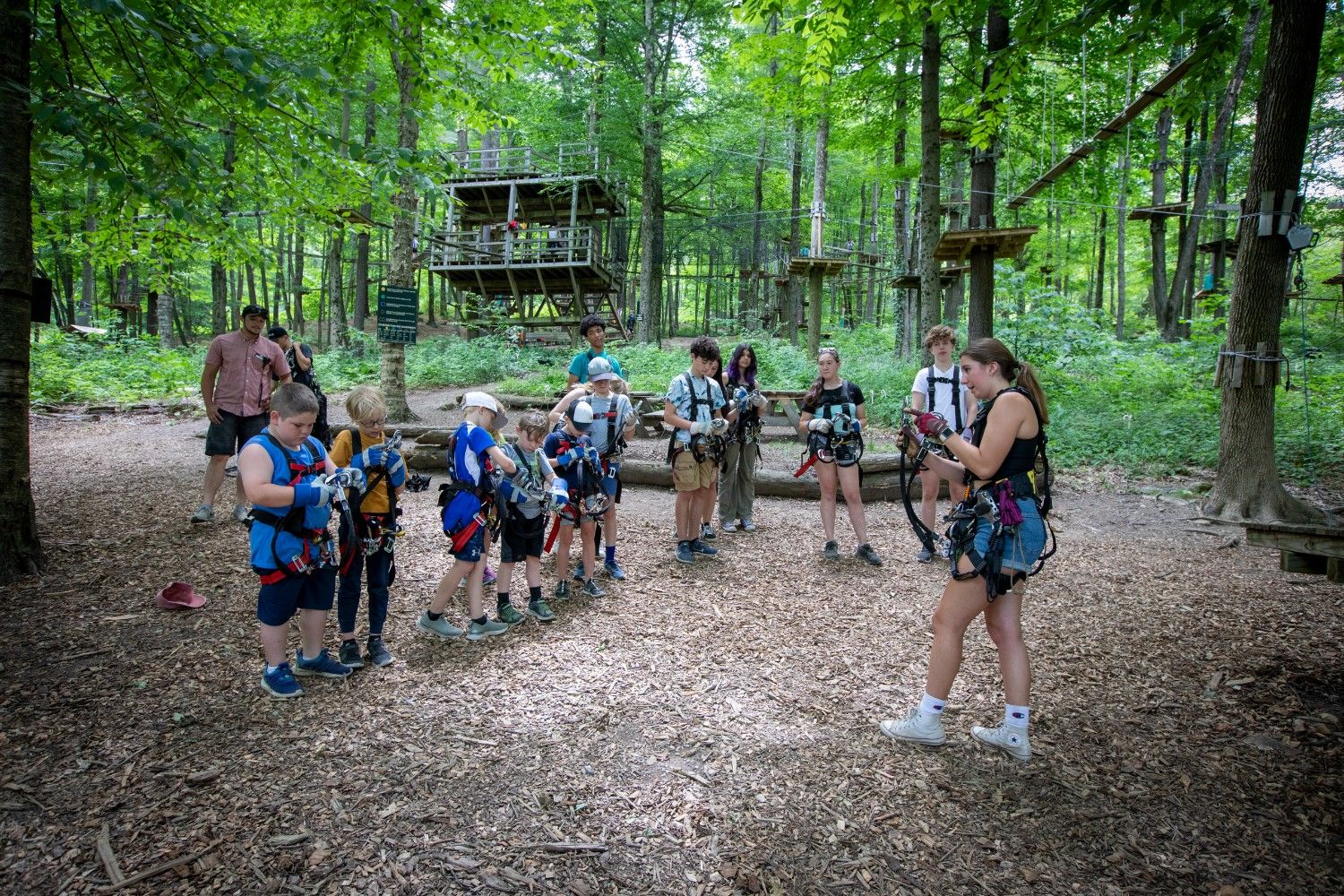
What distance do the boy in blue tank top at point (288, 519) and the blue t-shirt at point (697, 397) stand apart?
9.54ft

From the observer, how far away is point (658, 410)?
13.2 metres

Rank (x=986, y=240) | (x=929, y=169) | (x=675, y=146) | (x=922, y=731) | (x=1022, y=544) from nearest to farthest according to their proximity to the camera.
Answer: (x=1022, y=544)
(x=922, y=731)
(x=986, y=240)
(x=929, y=169)
(x=675, y=146)

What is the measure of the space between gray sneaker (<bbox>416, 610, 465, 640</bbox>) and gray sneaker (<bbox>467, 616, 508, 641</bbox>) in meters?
0.07

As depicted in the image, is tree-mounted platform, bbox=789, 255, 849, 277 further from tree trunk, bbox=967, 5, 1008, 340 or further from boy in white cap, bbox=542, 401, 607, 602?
boy in white cap, bbox=542, 401, 607, 602

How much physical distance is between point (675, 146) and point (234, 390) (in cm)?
1896

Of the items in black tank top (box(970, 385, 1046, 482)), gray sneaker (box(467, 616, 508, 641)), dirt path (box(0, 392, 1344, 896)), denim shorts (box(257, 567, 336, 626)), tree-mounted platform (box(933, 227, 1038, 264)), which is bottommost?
dirt path (box(0, 392, 1344, 896))

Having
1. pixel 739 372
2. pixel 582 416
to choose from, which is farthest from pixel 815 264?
pixel 582 416

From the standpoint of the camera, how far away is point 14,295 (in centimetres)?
449

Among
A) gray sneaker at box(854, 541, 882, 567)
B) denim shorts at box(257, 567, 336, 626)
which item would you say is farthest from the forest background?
gray sneaker at box(854, 541, 882, 567)

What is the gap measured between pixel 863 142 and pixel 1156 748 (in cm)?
1356

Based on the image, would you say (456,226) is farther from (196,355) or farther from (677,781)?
(677,781)

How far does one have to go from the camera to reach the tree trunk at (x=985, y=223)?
31.5ft

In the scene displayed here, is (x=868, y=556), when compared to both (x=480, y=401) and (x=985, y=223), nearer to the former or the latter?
(x=480, y=401)

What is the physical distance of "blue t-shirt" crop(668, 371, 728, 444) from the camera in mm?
5797
